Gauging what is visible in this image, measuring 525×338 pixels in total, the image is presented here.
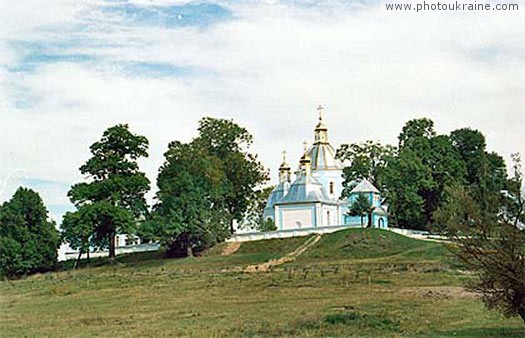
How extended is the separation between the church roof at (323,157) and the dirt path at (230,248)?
17133mm

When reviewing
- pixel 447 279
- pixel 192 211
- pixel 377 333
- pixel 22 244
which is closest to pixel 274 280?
pixel 447 279

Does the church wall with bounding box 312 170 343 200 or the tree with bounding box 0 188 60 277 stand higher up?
the church wall with bounding box 312 170 343 200

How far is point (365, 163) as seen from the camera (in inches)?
2448

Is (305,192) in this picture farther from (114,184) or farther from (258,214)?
(114,184)

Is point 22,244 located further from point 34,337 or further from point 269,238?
point 34,337

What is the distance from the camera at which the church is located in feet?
186

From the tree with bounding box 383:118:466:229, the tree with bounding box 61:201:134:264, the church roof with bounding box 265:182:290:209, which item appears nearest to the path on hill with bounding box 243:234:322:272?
the tree with bounding box 61:201:134:264

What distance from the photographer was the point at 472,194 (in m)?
16.5

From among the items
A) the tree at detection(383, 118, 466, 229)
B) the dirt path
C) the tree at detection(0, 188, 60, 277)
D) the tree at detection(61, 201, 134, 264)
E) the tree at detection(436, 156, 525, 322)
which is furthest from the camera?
the tree at detection(383, 118, 466, 229)

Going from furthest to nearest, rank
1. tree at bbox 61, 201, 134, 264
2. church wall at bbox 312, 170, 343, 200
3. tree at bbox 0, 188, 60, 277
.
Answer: church wall at bbox 312, 170, 343, 200 < tree at bbox 61, 201, 134, 264 < tree at bbox 0, 188, 60, 277

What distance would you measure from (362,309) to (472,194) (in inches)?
211

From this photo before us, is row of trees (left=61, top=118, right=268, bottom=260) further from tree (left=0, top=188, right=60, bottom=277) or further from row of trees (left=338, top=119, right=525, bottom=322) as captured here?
row of trees (left=338, top=119, right=525, bottom=322)

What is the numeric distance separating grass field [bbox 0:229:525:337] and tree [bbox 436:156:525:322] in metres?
0.76

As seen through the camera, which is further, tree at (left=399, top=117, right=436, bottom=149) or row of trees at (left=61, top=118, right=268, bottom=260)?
tree at (left=399, top=117, right=436, bottom=149)
